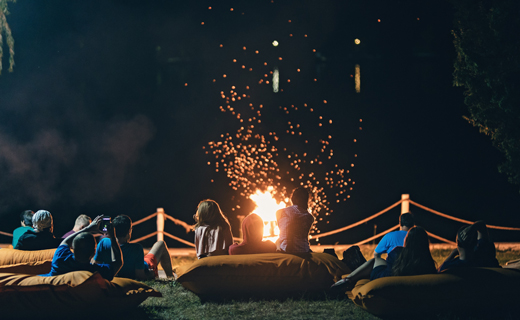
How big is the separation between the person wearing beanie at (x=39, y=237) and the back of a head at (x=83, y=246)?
1.66 metres

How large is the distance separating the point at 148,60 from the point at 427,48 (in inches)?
316

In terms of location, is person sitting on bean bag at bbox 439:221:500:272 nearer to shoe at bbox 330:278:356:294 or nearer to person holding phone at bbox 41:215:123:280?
shoe at bbox 330:278:356:294

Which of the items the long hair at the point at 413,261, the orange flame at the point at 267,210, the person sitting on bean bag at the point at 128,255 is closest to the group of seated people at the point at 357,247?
the long hair at the point at 413,261

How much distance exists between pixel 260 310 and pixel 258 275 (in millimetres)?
343

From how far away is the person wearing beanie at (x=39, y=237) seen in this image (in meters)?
5.04

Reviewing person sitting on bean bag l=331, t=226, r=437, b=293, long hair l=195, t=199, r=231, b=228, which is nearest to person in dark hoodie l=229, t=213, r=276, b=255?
long hair l=195, t=199, r=231, b=228

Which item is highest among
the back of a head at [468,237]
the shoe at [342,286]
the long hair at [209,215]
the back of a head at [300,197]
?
the back of a head at [300,197]

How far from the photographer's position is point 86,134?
1357cm

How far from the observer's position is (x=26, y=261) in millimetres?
4867

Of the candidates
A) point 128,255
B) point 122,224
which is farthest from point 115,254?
point 128,255

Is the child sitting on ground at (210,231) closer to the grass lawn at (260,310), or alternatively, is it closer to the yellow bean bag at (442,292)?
the grass lawn at (260,310)

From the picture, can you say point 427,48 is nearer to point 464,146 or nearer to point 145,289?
point 464,146

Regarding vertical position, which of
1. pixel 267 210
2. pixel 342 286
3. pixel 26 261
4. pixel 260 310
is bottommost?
pixel 260 310

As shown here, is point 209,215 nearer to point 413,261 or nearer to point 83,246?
point 83,246
